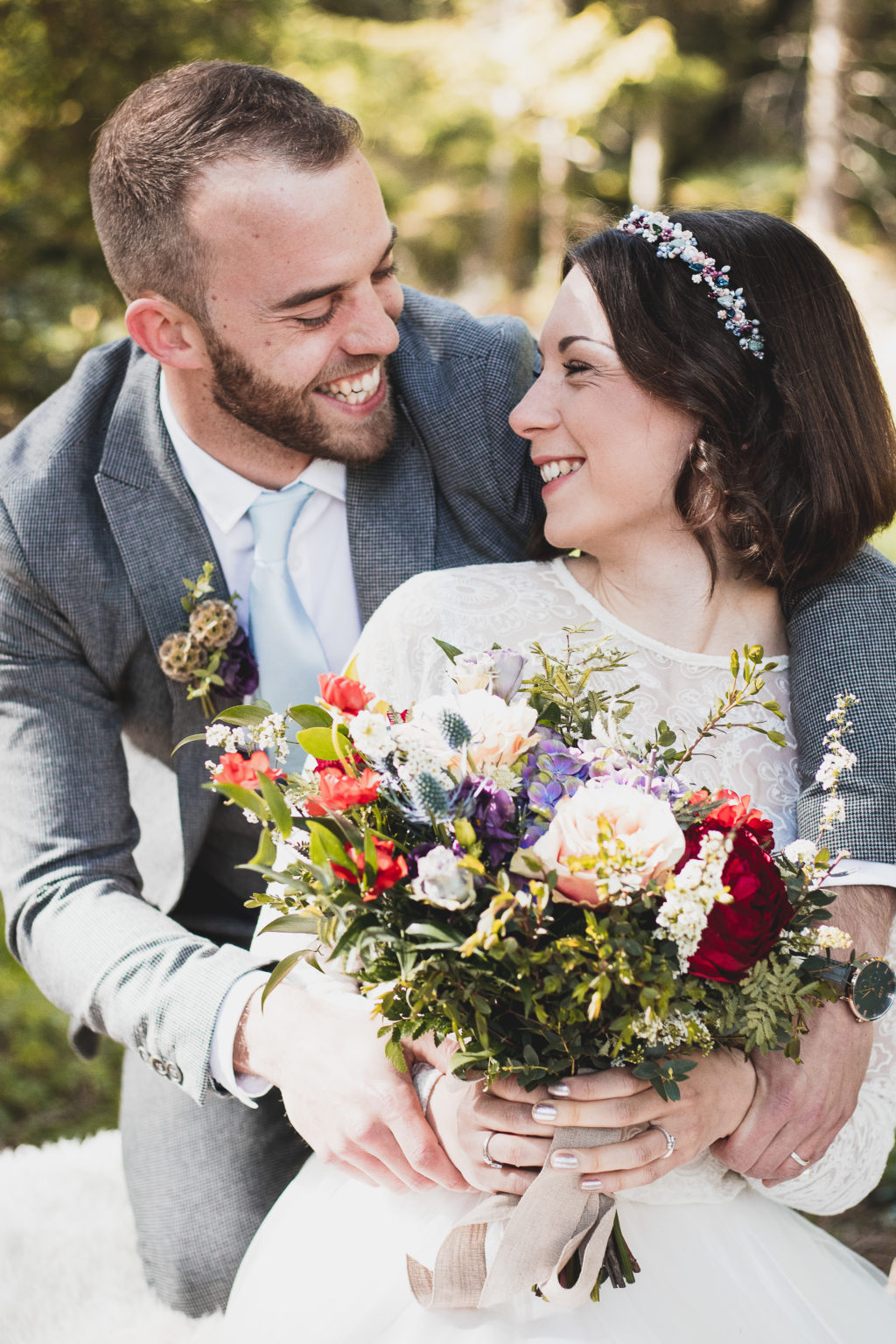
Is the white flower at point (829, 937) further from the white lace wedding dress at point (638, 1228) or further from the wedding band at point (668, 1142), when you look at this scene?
the white lace wedding dress at point (638, 1228)

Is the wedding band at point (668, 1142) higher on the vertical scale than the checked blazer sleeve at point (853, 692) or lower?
lower

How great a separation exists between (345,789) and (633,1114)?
0.69 m

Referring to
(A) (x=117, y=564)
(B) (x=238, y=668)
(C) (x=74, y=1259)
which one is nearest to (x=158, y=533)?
(A) (x=117, y=564)

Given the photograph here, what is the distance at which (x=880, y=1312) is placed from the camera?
207cm

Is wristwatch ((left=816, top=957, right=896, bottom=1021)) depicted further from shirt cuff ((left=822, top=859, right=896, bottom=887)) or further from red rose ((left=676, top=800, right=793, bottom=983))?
red rose ((left=676, top=800, right=793, bottom=983))

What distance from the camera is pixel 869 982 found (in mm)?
1859

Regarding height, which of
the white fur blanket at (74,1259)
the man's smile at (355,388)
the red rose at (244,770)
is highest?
the red rose at (244,770)

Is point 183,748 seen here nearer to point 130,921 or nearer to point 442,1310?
point 130,921

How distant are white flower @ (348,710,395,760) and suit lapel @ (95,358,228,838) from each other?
56.6 inches

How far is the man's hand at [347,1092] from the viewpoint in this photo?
1931 mm

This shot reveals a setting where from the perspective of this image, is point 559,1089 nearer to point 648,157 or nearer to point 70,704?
point 70,704

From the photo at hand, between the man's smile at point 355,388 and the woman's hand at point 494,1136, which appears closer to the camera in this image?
the woman's hand at point 494,1136

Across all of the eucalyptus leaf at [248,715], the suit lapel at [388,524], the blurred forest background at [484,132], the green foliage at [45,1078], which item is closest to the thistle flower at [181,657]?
the suit lapel at [388,524]

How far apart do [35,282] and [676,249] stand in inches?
251
